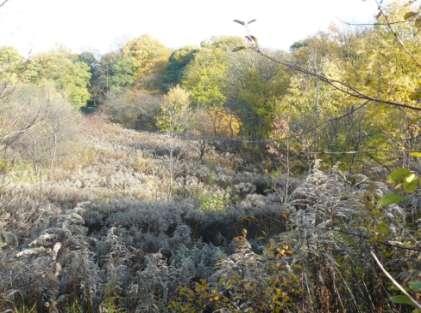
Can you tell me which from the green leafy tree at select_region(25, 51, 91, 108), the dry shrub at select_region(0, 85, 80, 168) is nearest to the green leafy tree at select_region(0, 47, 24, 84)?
the dry shrub at select_region(0, 85, 80, 168)

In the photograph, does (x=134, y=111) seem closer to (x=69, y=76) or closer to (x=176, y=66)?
(x=69, y=76)

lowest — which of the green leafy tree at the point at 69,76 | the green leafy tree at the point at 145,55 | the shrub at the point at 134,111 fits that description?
the shrub at the point at 134,111

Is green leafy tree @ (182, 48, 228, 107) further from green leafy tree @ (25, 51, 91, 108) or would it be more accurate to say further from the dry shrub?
the dry shrub

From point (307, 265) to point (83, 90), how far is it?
52.8 meters

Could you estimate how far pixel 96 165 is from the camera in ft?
65.2

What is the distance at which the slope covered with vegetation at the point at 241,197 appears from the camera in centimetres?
323

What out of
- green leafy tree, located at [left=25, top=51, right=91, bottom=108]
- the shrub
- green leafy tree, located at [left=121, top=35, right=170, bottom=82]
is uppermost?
green leafy tree, located at [left=121, top=35, right=170, bottom=82]

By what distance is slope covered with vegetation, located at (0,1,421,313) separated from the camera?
3234 millimetres

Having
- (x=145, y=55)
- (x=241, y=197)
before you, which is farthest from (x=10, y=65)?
(x=145, y=55)

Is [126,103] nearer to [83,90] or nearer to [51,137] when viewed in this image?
[83,90]

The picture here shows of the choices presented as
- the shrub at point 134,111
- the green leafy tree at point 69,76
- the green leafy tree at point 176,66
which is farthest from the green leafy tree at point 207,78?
the green leafy tree at point 69,76

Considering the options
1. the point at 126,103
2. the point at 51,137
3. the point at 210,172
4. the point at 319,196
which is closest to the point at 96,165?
the point at 51,137

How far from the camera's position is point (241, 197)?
15.7 metres

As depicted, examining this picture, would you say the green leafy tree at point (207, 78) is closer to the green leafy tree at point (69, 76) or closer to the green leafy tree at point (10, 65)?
the green leafy tree at point (69, 76)
